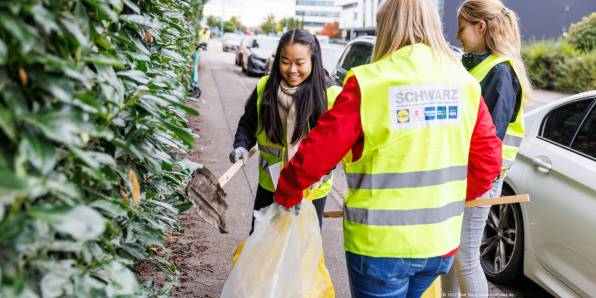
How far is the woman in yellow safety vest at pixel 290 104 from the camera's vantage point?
3.10 m

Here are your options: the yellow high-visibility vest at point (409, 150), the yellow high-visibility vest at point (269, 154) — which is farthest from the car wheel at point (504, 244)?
the yellow high-visibility vest at point (409, 150)

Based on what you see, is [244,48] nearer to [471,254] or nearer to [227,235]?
[227,235]

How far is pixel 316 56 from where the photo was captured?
10.5 feet

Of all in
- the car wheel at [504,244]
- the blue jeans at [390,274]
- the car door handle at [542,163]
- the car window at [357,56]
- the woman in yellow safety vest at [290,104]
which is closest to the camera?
the blue jeans at [390,274]

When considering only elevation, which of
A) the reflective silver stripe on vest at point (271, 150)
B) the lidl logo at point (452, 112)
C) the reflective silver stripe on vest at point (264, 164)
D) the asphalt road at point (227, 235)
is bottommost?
the asphalt road at point (227, 235)

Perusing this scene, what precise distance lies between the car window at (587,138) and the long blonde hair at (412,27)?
187cm

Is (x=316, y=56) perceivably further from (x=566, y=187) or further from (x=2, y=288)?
(x=2, y=288)

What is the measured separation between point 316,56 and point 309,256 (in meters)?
1.11

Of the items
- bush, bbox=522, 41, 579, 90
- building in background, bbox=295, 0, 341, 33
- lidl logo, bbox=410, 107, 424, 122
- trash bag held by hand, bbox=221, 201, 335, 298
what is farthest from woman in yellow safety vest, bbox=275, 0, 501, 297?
building in background, bbox=295, 0, 341, 33

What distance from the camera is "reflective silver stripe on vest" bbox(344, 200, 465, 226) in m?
2.15

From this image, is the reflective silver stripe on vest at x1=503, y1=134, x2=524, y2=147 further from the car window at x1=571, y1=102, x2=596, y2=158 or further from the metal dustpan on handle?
the metal dustpan on handle

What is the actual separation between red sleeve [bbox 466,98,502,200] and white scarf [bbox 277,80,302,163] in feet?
3.13

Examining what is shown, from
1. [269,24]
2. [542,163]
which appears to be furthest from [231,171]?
[269,24]

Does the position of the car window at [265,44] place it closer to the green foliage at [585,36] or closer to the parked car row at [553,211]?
the green foliage at [585,36]
